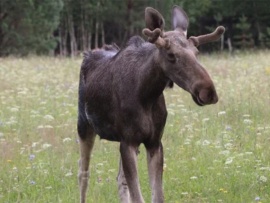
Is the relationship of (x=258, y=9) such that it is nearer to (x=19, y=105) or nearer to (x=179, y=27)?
(x=19, y=105)

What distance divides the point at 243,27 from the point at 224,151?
30.9m

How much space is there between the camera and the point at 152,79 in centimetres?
518

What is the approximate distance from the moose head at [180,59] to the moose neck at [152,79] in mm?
124

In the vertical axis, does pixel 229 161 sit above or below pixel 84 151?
below

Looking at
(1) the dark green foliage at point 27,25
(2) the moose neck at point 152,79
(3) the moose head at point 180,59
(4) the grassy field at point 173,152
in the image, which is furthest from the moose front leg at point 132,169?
(1) the dark green foliage at point 27,25

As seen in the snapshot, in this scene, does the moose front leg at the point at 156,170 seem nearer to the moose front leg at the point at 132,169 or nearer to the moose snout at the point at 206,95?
the moose front leg at the point at 132,169

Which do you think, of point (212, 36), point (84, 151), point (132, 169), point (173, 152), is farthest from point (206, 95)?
point (173, 152)

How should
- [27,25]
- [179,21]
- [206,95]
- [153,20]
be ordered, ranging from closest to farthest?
1. [206,95]
2. [153,20]
3. [179,21]
4. [27,25]

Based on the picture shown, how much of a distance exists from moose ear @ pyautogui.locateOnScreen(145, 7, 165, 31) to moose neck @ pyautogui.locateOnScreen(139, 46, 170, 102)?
0.26 meters

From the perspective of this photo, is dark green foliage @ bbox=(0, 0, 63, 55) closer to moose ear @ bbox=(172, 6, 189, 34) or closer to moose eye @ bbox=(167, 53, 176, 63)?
moose ear @ bbox=(172, 6, 189, 34)

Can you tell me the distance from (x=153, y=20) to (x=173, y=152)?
11.7ft

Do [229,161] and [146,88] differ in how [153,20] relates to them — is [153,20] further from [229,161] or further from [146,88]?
[229,161]

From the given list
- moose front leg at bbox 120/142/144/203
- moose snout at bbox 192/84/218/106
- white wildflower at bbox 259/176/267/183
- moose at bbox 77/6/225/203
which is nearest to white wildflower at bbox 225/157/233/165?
white wildflower at bbox 259/176/267/183

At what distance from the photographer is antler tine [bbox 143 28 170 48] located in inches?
185
